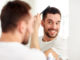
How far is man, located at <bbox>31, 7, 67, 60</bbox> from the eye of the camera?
135 centimetres

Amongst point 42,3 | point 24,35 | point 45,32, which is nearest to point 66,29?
point 45,32

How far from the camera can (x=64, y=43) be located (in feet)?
4.54

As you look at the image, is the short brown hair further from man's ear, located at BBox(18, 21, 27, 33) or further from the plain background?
the plain background

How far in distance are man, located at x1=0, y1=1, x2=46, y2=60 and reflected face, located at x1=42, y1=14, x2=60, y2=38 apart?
0.52 meters

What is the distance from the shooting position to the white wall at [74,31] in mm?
1477

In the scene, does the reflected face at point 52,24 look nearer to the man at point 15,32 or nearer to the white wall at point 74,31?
the white wall at point 74,31

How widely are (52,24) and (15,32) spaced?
59 centimetres

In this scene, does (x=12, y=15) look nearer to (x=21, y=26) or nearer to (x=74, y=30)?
(x=21, y=26)

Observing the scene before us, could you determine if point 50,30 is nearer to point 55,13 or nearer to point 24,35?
point 55,13

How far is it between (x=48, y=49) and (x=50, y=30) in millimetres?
158

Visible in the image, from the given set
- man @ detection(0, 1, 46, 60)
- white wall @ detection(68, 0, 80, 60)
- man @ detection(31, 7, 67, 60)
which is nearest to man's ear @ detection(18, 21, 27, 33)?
man @ detection(0, 1, 46, 60)

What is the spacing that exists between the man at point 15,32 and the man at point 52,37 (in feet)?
1.69

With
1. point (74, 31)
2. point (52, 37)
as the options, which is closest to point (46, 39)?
point (52, 37)

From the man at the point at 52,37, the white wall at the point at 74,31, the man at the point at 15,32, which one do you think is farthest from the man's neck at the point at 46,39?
the man at the point at 15,32
